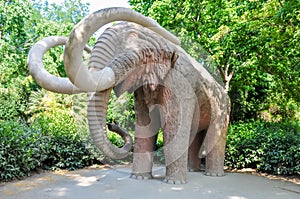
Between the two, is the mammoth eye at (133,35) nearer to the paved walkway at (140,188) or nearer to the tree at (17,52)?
the paved walkway at (140,188)

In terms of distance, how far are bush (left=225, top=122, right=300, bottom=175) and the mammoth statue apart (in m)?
1.37

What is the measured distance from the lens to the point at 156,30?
3896 millimetres

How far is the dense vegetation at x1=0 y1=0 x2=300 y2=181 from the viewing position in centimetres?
508

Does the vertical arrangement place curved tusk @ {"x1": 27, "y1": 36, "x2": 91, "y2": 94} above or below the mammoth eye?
below

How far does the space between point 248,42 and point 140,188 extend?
438 centimetres

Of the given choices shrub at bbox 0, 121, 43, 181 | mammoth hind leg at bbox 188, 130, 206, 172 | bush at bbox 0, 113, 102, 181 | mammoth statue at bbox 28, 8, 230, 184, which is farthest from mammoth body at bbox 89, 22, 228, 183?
shrub at bbox 0, 121, 43, 181

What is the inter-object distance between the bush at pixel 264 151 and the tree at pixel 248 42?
1.53 m

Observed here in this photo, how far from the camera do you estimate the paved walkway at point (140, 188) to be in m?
3.64

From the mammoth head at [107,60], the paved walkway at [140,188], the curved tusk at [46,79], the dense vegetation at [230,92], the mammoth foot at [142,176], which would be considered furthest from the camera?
the dense vegetation at [230,92]

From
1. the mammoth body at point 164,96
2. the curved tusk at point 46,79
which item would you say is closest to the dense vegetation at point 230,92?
the curved tusk at point 46,79

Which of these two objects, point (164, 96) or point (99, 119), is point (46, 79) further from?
point (164, 96)

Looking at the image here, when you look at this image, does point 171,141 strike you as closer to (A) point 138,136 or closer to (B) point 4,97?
(A) point 138,136

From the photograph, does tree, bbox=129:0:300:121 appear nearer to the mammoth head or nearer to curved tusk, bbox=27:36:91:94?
the mammoth head

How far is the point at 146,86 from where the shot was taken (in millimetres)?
3939
